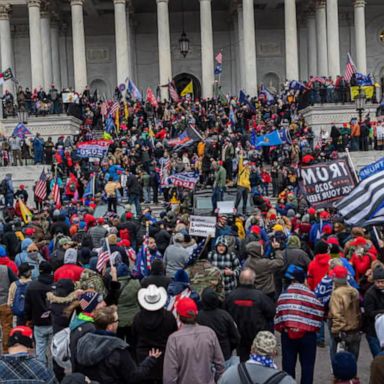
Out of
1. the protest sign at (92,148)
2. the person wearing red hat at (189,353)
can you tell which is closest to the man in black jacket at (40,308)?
the person wearing red hat at (189,353)

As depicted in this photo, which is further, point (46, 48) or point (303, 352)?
point (46, 48)

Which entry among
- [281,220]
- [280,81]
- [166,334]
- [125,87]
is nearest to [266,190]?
[281,220]

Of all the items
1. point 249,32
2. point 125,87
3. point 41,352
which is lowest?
point 41,352

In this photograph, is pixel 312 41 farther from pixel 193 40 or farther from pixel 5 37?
pixel 5 37

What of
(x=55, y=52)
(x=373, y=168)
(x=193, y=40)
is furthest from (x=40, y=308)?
(x=193, y=40)

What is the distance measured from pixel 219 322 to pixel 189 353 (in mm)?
1021

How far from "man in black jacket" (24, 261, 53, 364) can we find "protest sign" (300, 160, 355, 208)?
561cm

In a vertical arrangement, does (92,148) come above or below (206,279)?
above

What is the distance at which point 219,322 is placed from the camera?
327 inches

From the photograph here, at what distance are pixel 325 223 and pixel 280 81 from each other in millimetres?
35874

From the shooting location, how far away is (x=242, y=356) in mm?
9398

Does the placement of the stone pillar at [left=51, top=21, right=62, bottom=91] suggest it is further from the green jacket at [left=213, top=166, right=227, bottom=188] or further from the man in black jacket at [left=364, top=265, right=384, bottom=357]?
the man in black jacket at [left=364, top=265, right=384, bottom=357]

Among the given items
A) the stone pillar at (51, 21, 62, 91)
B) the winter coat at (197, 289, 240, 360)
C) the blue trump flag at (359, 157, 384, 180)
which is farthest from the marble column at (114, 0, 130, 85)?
the winter coat at (197, 289, 240, 360)

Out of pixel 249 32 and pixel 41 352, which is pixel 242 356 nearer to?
pixel 41 352
